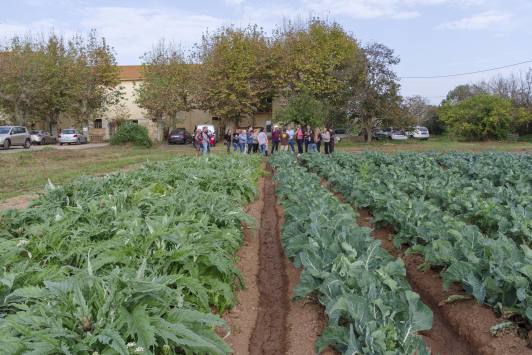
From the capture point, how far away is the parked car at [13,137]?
24742mm

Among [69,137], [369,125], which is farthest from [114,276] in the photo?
[69,137]

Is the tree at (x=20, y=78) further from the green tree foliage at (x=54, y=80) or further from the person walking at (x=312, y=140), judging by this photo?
the person walking at (x=312, y=140)

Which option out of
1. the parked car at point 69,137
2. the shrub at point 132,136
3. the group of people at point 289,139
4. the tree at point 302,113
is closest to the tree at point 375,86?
the tree at point 302,113

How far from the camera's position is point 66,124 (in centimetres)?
4788

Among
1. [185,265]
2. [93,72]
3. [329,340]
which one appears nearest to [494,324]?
[329,340]

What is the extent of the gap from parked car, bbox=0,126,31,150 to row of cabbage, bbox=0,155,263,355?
23282mm

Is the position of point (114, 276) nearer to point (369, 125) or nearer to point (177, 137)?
point (369, 125)

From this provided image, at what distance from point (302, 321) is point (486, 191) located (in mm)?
5951

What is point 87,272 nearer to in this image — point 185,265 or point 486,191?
point 185,265

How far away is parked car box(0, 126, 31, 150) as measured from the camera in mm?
24742

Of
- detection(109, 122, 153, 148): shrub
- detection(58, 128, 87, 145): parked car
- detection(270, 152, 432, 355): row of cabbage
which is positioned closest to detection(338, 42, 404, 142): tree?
detection(109, 122, 153, 148): shrub

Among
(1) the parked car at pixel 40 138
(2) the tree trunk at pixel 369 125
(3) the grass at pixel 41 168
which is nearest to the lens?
(3) the grass at pixel 41 168

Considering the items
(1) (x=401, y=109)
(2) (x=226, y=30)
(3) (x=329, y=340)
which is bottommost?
(3) (x=329, y=340)

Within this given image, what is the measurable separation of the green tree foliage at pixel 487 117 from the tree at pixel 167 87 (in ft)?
79.5
